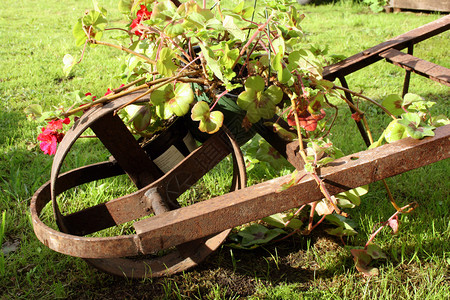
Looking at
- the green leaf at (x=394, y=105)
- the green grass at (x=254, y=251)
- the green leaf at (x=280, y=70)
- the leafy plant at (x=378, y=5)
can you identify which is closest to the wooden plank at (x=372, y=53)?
the green grass at (x=254, y=251)

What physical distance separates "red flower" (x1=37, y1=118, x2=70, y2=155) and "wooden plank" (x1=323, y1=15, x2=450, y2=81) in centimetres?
120

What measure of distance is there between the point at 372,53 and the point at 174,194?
1.17 meters

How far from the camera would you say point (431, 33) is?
7.24 ft

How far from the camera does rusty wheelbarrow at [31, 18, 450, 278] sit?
1.38 meters

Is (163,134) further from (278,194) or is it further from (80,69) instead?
(80,69)

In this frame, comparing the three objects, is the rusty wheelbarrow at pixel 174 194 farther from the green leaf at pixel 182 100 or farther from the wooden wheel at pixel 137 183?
the green leaf at pixel 182 100

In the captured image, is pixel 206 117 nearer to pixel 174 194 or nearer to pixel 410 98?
pixel 174 194

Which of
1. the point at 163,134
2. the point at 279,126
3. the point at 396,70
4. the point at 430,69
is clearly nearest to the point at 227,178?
the point at 163,134

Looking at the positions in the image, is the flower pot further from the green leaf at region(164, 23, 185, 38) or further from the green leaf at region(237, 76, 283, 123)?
the green leaf at region(164, 23, 185, 38)

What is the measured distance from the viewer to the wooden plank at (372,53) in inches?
83.3

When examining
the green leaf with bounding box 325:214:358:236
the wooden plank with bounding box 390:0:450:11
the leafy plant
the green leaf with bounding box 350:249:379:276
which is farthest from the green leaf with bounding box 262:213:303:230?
the leafy plant

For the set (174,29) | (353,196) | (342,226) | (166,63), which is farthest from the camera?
(342,226)

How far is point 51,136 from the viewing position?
1.71 meters

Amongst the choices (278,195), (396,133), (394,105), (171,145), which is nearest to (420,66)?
(394,105)
